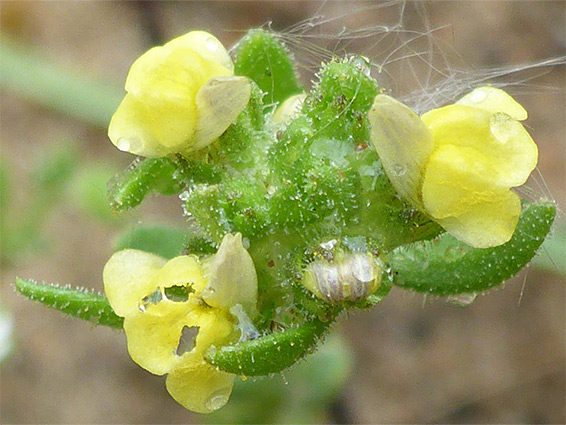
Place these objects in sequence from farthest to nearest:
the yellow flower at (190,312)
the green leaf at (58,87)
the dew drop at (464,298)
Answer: the green leaf at (58,87), the dew drop at (464,298), the yellow flower at (190,312)

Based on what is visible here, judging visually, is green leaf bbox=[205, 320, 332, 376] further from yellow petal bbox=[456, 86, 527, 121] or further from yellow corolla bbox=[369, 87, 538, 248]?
yellow petal bbox=[456, 86, 527, 121]

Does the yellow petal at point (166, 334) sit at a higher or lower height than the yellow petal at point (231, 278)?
lower

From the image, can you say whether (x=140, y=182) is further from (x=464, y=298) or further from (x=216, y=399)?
(x=464, y=298)

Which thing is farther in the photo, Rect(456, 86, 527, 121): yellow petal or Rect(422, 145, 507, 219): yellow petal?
Rect(456, 86, 527, 121): yellow petal

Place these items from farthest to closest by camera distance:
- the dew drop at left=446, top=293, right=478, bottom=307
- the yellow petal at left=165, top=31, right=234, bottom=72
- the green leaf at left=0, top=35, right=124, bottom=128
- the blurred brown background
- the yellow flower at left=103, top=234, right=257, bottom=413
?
the green leaf at left=0, top=35, right=124, bottom=128, the blurred brown background, the dew drop at left=446, top=293, right=478, bottom=307, the yellow petal at left=165, top=31, right=234, bottom=72, the yellow flower at left=103, top=234, right=257, bottom=413

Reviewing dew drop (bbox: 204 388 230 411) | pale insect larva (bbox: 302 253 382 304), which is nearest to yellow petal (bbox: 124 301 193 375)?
dew drop (bbox: 204 388 230 411)

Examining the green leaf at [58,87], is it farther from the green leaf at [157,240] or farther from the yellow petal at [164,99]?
the yellow petal at [164,99]

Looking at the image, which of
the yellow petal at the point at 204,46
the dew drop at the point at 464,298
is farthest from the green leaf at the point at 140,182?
the dew drop at the point at 464,298

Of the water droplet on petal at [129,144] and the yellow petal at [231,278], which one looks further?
the water droplet on petal at [129,144]
